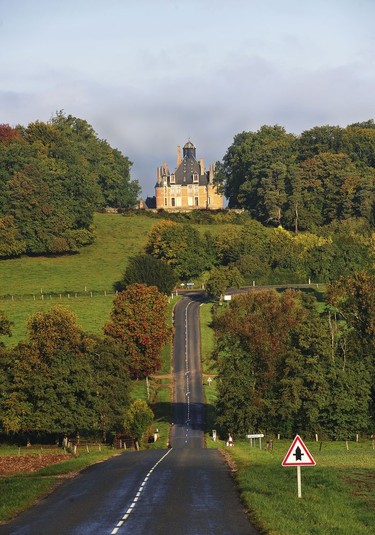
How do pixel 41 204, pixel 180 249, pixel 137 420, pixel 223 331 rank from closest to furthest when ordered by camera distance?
pixel 137 420 < pixel 223 331 < pixel 180 249 < pixel 41 204

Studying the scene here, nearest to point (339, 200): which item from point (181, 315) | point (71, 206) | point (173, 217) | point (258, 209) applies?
point (258, 209)

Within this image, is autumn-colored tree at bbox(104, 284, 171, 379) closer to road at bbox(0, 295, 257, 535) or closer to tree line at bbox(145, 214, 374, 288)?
tree line at bbox(145, 214, 374, 288)

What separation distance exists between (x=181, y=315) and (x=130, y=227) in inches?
2424

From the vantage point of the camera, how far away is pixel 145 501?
3256 cm

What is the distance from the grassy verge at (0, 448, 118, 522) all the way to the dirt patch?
96cm

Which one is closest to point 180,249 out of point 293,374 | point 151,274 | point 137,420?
point 151,274

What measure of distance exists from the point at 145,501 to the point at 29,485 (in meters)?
6.65

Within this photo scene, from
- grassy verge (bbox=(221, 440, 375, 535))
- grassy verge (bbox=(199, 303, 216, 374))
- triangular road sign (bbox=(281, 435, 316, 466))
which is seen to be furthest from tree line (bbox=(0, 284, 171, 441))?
triangular road sign (bbox=(281, 435, 316, 466))

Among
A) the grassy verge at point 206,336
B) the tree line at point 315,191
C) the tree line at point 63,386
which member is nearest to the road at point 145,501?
the tree line at point 63,386

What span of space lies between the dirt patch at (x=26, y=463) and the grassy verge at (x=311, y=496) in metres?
9.54

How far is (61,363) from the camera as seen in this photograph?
75.2 metres

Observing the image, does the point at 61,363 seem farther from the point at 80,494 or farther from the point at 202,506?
the point at 202,506

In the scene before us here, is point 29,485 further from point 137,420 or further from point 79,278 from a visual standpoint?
point 79,278

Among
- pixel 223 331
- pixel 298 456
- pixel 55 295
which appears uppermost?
pixel 55 295
